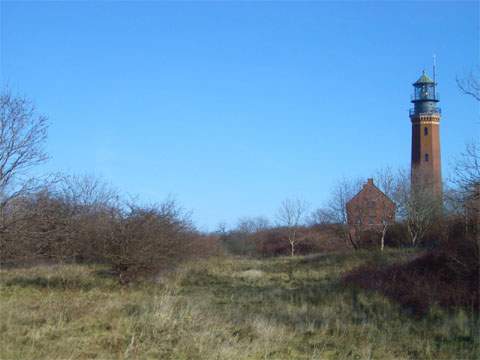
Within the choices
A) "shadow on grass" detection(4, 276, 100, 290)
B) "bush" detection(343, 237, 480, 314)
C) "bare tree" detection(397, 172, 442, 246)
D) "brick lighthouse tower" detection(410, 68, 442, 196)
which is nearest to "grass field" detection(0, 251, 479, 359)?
"bush" detection(343, 237, 480, 314)

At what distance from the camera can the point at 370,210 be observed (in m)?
39.6

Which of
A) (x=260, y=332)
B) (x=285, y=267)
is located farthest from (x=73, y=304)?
(x=285, y=267)

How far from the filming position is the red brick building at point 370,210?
39003mm

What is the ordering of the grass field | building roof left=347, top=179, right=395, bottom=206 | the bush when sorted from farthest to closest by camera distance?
1. building roof left=347, top=179, right=395, bottom=206
2. the bush
3. the grass field

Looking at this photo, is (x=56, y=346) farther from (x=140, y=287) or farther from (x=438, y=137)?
(x=438, y=137)

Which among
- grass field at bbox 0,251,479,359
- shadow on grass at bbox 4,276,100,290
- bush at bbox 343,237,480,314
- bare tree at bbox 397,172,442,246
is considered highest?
bare tree at bbox 397,172,442,246

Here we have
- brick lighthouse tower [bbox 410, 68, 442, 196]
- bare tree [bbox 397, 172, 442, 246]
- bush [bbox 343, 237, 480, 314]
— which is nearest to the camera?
bush [bbox 343, 237, 480, 314]

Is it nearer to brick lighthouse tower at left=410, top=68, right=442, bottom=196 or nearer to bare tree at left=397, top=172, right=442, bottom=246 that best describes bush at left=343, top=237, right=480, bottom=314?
bare tree at left=397, top=172, right=442, bottom=246

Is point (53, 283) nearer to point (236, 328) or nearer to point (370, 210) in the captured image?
point (236, 328)

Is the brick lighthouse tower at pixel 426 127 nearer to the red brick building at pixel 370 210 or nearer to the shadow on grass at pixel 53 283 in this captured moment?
the red brick building at pixel 370 210

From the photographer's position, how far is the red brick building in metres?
39.0

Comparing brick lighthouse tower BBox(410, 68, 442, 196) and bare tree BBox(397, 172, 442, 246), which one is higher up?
brick lighthouse tower BBox(410, 68, 442, 196)

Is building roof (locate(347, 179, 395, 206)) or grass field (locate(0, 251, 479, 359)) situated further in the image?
building roof (locate(347, 179, 395, 206))


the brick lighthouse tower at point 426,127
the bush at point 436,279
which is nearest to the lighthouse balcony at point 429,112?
the brick lighthouse tower at point 426,127
